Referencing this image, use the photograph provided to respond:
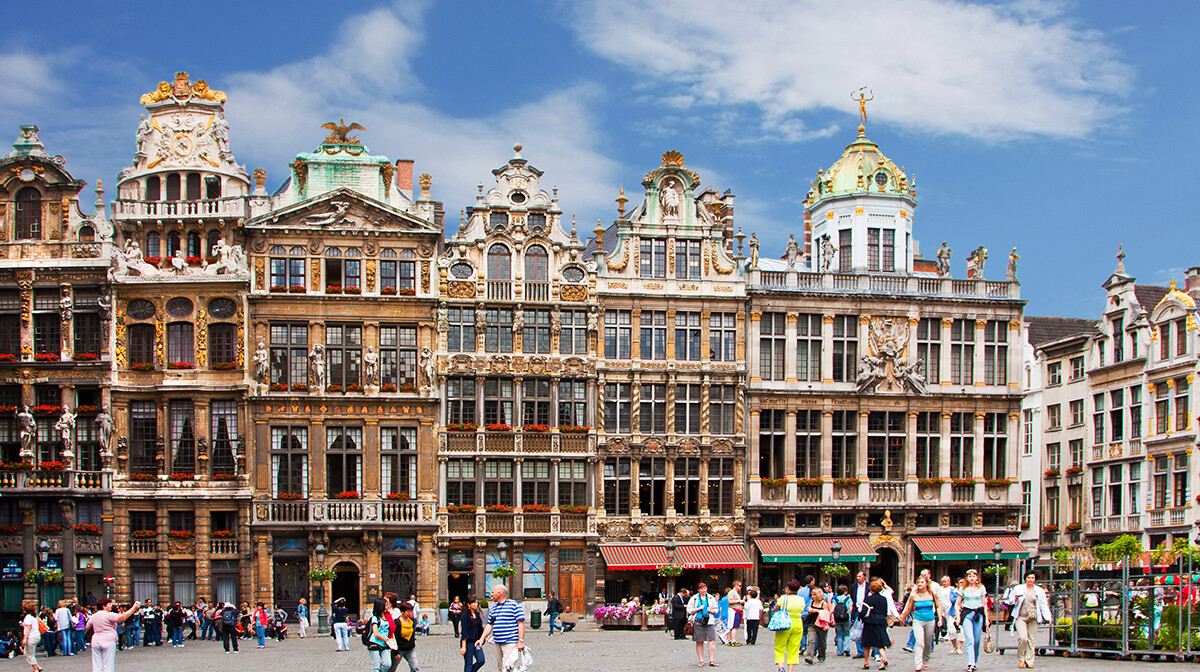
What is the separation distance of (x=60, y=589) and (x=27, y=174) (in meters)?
14.4

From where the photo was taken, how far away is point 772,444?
55469 millimetres

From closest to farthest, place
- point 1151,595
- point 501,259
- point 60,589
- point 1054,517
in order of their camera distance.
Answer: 1. point 1151,595
2. point 60,589
3. point 501,259
4. point 1054,517

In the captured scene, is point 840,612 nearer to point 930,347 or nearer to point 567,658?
point 567,658

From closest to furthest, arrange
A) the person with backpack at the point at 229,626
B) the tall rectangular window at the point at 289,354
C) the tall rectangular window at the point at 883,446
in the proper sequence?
the person with backpack at the point at 229,626 → the tall rectangular window at the point at 289,354 → the tall rectangular window at the point at 883,446

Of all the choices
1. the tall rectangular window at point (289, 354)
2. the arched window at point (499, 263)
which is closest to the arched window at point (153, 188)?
the tall rectangular window at point (289, 354)

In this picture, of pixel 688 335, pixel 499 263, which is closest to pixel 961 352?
pixel 688 335

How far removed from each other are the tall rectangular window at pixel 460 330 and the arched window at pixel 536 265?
101 inches

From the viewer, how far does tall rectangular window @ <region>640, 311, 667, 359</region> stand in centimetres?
5497

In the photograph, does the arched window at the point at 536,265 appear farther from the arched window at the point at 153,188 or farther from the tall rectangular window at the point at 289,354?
the arched window at the point at 153,188

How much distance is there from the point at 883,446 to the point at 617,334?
10885mm

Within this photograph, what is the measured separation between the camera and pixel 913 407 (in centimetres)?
5647

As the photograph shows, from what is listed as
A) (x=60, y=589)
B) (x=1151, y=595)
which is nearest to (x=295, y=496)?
(x=60, y=589)

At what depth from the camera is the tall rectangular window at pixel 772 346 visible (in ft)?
182

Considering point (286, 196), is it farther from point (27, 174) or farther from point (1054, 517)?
point (1054, 517)
